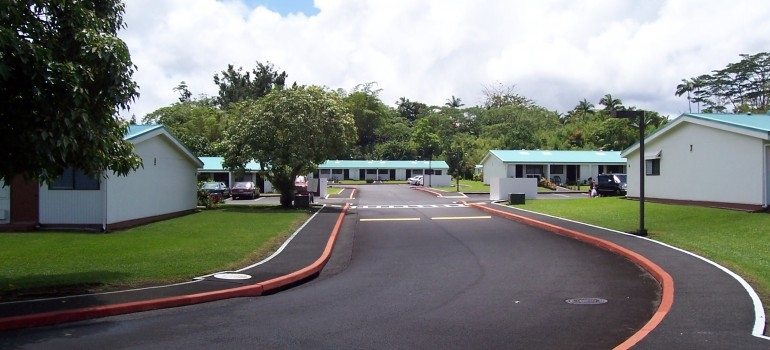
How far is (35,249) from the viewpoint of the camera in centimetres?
1532

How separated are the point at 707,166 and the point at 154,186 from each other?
22.7m

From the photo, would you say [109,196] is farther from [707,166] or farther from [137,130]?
[707,166]

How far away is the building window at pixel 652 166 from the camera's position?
2990 cm

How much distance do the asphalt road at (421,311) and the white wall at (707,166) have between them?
37.7ft

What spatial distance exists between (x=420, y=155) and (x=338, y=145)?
65604 mm

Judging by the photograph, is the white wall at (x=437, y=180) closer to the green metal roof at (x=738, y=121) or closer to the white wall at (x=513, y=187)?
the white wall at (x=513, y=187)

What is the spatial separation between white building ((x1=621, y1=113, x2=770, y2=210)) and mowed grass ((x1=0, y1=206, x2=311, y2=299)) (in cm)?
1611

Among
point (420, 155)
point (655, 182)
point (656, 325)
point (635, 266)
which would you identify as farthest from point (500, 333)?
point (420, 155)

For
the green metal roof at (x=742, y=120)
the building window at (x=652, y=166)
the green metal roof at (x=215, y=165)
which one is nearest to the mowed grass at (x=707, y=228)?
the building window at (x=652, y=166)

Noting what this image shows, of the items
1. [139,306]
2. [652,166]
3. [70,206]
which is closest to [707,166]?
[652,166]

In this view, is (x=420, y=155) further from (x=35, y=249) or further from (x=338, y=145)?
(x=35, y=249)

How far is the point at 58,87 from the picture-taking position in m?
8.55

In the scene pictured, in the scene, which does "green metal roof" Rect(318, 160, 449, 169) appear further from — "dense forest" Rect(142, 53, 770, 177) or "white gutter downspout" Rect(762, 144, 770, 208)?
"white gutter downspout" Rect(762, 144, 770, 208)

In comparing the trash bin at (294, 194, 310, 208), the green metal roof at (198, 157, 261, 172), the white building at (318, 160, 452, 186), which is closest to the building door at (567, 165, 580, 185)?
the white building at (318, 160, 452, 186)
